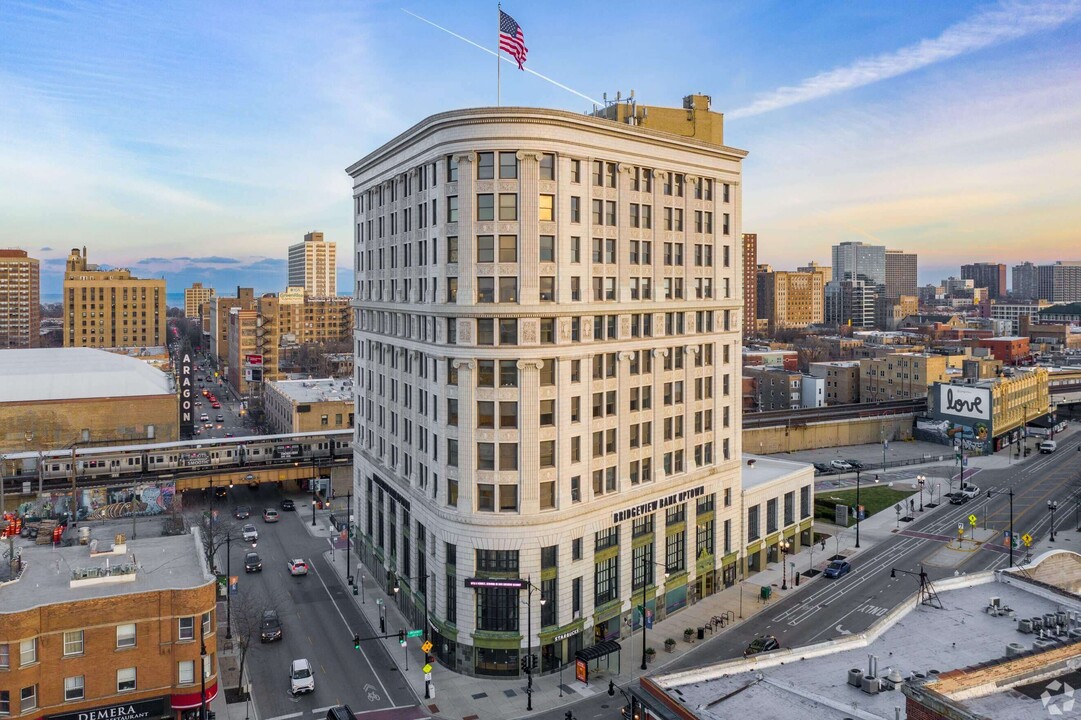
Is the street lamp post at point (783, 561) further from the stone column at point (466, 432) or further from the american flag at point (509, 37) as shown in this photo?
the american flag at point (509, 37)

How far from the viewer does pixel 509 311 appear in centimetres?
5047

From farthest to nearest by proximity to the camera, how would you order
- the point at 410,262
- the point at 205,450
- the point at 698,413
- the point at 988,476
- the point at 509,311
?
1. the point at 988,476
2. the point at 205,450
3. the point at 698,413
4. the point at 410,262
5. the point at 509,311

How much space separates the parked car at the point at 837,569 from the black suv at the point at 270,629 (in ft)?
158

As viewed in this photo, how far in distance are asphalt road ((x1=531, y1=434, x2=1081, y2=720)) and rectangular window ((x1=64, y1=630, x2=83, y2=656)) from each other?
2549 cm

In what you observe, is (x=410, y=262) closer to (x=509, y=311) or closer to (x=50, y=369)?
(x=509, y=311)

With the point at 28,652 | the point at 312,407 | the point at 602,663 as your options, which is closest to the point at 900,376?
the point at 312,407

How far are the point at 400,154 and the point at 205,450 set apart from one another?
5564 cm

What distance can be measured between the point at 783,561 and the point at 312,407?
73736 mm

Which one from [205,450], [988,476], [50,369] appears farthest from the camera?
[50,369]

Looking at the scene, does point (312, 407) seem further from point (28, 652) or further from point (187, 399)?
point (28, 652)

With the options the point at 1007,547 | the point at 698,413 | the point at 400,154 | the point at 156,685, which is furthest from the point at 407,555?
the point at 1007,547

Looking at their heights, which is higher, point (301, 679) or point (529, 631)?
point (529, 631)

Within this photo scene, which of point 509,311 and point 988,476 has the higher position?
point 509,311

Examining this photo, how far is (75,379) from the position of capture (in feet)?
384
